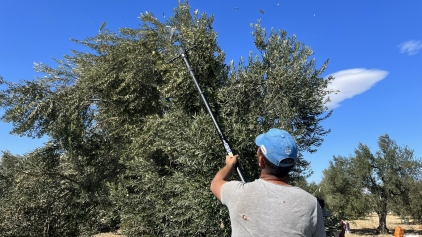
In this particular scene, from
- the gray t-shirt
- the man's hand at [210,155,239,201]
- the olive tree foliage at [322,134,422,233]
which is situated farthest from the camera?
the olive tree foliage at [322,134,422,233]

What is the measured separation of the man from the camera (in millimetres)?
2250

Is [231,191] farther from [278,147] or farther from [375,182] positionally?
[375,182]

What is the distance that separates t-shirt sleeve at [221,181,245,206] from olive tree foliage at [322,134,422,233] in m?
33.6

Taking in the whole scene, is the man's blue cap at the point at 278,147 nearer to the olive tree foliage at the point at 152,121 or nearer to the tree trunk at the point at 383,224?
the olive tree foliage at the point at 152,121

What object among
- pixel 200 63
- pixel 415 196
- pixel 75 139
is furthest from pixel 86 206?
pixel 415 196

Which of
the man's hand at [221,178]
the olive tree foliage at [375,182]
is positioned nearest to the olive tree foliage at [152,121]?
the man's hand at [221,178]

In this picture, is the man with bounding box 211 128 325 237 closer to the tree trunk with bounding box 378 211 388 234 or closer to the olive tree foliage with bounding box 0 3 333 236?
the olive tree foliage with bounding box 0 3 333 236

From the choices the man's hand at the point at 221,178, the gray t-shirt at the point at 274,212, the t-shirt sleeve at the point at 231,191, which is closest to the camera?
the gray t-shirt at the point at 274,212

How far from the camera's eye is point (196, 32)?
504 inches

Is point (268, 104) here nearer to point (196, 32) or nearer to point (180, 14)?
point (196, 32)

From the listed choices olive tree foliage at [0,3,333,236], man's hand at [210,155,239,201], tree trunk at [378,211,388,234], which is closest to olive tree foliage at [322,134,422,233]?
tree trunk at [378,211,388,234]

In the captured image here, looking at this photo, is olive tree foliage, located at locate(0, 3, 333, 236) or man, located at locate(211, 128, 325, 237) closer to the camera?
man, located at locate(211, 128, 325, 237)

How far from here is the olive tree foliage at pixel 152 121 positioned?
1065 centimetres

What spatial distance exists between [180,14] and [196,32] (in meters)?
2.04
